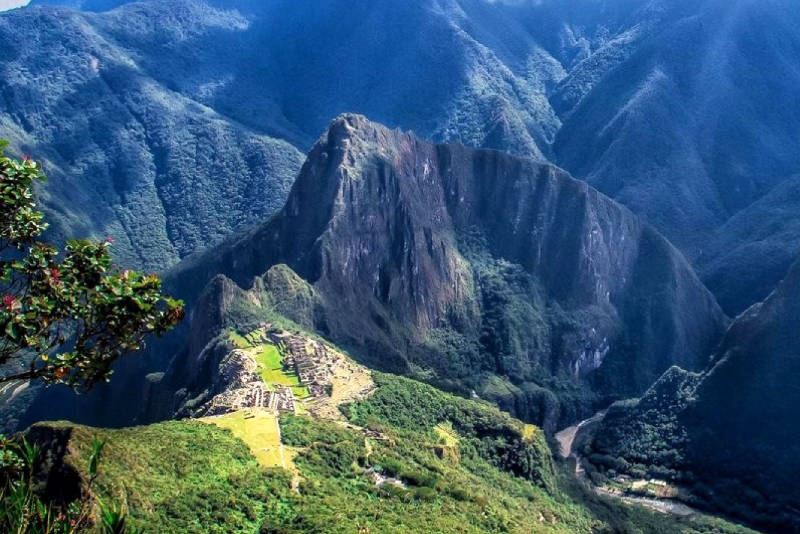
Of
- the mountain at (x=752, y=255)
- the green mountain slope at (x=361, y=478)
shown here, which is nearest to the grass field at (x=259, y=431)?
the green mountain slope at (x=361, y=478)

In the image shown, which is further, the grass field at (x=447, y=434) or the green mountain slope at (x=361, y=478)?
the grass field at (x=447, y=434)

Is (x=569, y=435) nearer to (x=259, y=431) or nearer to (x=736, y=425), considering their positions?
(x=736, y=425)

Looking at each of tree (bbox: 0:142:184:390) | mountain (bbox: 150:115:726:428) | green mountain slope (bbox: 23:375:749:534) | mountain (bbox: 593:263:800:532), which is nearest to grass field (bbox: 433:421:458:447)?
green mountain slope (bbox: 23:375:749:534)

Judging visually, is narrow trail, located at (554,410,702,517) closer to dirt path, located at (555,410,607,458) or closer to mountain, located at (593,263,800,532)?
dirt path, located at (555,410,607,458)

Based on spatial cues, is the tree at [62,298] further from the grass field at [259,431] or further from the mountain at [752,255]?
the mountain at [752,255]

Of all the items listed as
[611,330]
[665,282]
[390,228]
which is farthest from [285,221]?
[665,282]

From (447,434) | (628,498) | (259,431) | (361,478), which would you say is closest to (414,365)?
(447,434)

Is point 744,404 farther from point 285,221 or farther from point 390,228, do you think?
point 285,221

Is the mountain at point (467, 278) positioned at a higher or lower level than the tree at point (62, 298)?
higher

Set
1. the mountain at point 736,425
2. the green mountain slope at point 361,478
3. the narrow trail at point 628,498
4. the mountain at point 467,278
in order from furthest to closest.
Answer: the mountain at point 467,278 → the mountain at point 736,425 → the narrow trail at point 628,498 → the green mountain slope at point 361,478
